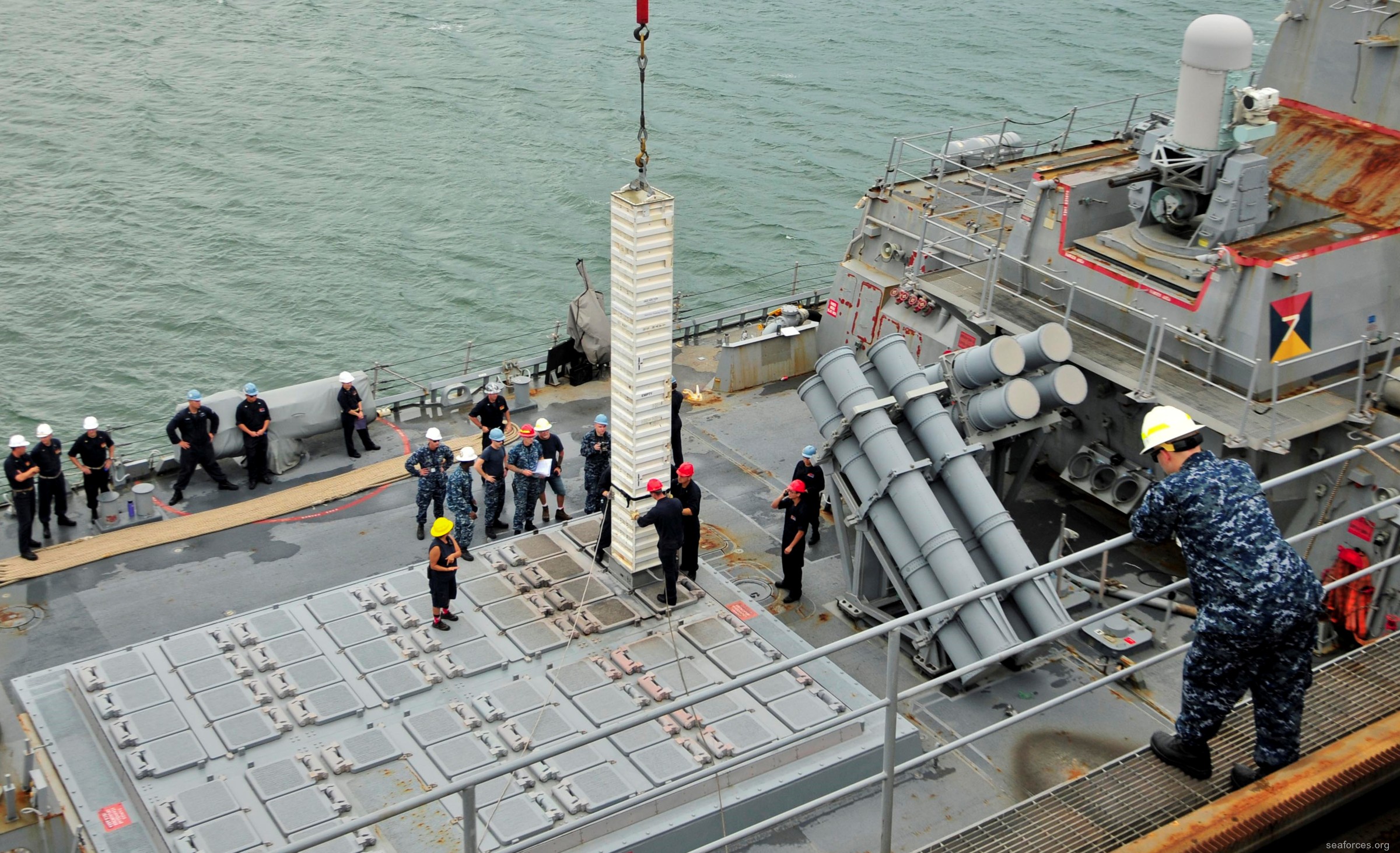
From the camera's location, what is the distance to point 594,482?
55.5ft

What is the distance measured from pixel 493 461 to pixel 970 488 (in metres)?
5.40

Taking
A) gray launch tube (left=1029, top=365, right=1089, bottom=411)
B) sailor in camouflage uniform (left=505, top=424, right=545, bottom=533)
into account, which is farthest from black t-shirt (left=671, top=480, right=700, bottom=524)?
gray launch tube (left=1029, top=365, right=1089, bottom=411)

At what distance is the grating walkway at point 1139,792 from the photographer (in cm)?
707

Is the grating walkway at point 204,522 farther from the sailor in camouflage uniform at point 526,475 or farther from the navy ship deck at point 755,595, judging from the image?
the sailor in camouflage uniform at point 526,475

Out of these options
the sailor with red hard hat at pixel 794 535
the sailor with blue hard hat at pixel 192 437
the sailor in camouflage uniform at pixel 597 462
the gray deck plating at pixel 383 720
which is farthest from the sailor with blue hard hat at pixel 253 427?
the sailor with red hard hat at pixel 794 535

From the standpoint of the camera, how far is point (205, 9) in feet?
153

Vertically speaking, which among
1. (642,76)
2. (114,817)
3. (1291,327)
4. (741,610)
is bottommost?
(114,817)

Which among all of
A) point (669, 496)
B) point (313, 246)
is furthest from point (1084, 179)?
point (313, 246)

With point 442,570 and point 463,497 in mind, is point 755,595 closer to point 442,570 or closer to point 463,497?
point 463,497

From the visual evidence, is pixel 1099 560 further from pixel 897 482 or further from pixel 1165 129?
pixel 1165 129

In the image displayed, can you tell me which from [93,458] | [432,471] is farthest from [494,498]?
[93,458]

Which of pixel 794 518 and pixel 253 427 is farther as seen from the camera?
pixel 253 427

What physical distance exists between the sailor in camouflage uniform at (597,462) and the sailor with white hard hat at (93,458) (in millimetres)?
5378

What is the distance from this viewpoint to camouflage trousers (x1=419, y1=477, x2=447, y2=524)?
16.4 meters
